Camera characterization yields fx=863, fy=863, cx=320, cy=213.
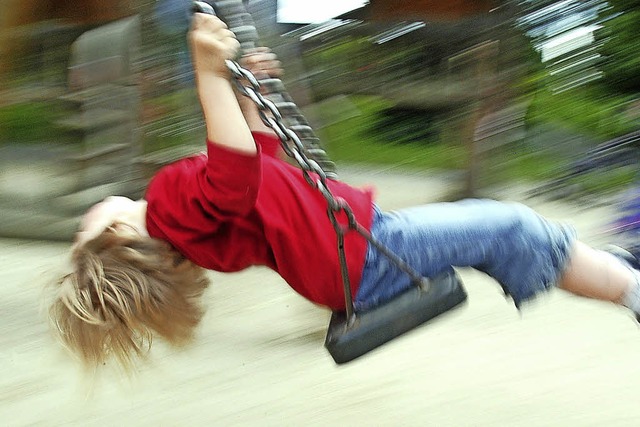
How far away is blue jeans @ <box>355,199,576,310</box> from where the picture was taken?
145 centimetres

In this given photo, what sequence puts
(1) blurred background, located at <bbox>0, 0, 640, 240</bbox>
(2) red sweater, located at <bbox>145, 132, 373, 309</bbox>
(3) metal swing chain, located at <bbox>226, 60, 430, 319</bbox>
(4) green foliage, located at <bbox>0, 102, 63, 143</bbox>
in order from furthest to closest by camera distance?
1. (4) green foliage, located at <bbox>0, 102, 63, 143</bbox>
2. (1) blurred background, located at <bbox>0, 0, 640, 240</bbox>
3. (2) red sweater, located at <bbox>145, 132, 373, 309</bbox>
4. (3) metal swing chain, located at <bbox>226, 60, 430, 319</bbox>

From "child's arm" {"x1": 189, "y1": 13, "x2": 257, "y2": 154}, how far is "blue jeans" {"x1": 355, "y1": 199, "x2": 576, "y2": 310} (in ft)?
1.02

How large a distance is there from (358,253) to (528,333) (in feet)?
3.64

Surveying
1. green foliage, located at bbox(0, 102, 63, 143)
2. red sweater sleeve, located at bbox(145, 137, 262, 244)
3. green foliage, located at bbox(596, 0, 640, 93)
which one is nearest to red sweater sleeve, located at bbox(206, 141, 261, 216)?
red sweater sleeve, located at bbox(145, 137, 262, 244)

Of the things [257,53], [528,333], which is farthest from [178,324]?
[528,333]

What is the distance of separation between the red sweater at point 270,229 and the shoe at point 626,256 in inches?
22.0

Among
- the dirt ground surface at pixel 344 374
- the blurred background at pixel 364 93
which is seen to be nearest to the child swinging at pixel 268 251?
the dirt ground surface at pixel 344 374

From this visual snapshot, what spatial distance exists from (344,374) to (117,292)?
0.90 meters

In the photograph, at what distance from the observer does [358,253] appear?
4.67 feet

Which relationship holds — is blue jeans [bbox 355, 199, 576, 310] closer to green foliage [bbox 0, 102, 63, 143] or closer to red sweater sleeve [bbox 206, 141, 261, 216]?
red sweater sleeve [bbox 206, 141, 261, 216]

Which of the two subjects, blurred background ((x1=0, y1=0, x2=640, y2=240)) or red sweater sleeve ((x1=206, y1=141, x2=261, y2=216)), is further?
blurred background ((x1=0, y1=0, x2=640, y2=240))

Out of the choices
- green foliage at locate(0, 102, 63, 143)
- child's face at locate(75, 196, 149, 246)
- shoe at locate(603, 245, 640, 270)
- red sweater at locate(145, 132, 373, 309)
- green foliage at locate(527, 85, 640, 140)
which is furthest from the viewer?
green foliage at locate(527, 85, 640, 140)

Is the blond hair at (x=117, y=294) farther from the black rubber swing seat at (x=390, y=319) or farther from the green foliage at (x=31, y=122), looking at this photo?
the green foliage at (x=31, y=122)

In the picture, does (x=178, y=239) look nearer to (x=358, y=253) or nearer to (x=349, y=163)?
(x=358, y=253)
